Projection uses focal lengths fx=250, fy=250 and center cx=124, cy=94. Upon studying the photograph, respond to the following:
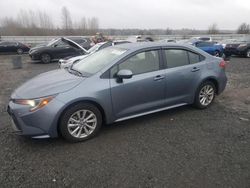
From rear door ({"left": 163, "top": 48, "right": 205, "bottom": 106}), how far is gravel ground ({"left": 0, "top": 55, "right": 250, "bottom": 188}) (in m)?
0.44

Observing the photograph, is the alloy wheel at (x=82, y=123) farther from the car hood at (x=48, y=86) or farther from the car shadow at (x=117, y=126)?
the car hood at (x=48, y=86)

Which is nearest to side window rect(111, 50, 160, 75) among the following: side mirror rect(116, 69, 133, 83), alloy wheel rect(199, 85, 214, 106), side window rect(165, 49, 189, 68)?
side mirror rect(116, 69, 133, 83)

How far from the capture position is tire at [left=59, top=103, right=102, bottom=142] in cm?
388

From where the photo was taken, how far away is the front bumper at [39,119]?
3.69 m

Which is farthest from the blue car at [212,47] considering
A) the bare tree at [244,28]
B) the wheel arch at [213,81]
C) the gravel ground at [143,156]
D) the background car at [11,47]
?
the bare tree at [244,28]

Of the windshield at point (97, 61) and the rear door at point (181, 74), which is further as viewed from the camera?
the rear door at point (181, 74)

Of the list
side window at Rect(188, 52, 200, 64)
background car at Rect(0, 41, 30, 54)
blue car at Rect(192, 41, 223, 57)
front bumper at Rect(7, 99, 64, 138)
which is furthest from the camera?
background car at Rect(0, 41, 30, 54)

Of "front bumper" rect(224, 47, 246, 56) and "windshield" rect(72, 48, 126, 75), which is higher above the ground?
"windshield" rect(72, 48, 126, 75)

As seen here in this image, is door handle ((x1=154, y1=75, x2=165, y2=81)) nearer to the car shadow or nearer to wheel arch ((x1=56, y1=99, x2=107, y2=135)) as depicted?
the car shadow

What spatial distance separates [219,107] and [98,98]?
10.2ft

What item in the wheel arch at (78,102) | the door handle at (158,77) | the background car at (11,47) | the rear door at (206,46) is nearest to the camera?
the wheel arch at (78,102)

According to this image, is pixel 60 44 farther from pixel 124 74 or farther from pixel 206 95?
pixel 124 74

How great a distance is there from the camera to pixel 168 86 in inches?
189

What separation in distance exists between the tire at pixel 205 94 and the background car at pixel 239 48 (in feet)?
44.8
